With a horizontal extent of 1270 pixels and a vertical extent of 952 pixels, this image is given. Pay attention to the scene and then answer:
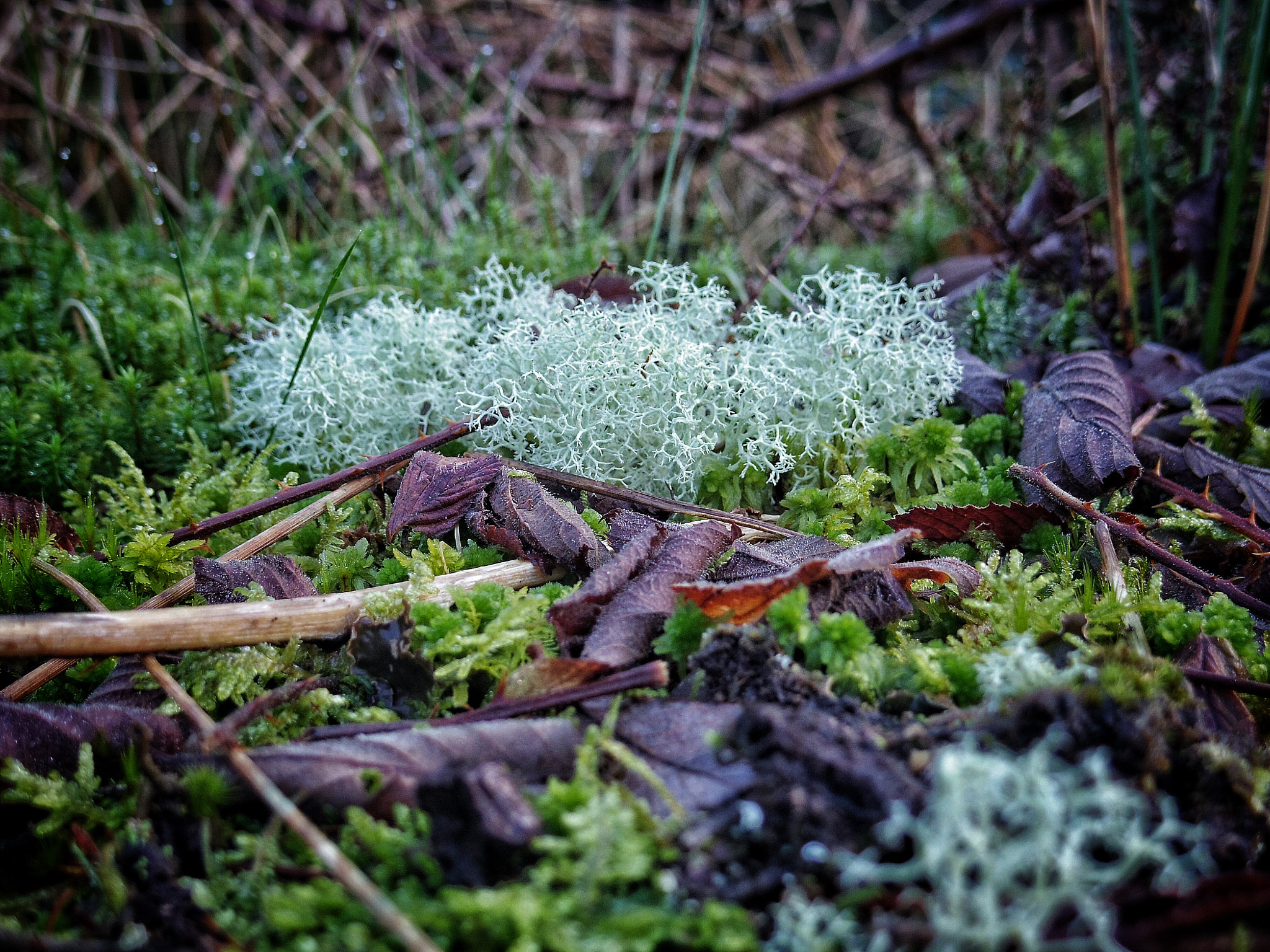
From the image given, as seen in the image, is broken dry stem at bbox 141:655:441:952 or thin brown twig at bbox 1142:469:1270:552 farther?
thin brown twig at bbox 1142:469:1270:552

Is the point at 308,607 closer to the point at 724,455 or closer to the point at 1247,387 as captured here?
the point at 724,455

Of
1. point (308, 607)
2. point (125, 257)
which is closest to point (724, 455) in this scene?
point (308, 607)

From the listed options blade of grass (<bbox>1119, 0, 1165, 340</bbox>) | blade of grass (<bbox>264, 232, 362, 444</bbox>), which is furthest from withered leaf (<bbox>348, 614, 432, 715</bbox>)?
blade of grass (<bbox>1119, 0, 1165, 340</bbox>)

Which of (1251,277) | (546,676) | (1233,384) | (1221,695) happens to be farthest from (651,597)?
(1251,277)

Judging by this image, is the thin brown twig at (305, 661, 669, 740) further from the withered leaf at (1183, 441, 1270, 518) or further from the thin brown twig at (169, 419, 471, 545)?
the withered leaf at (1183, 441, 1270, 518)

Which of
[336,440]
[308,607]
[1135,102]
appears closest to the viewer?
[308,607]

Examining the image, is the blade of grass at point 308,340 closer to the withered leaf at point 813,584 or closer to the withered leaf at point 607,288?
the withered leaf at point 607,288
